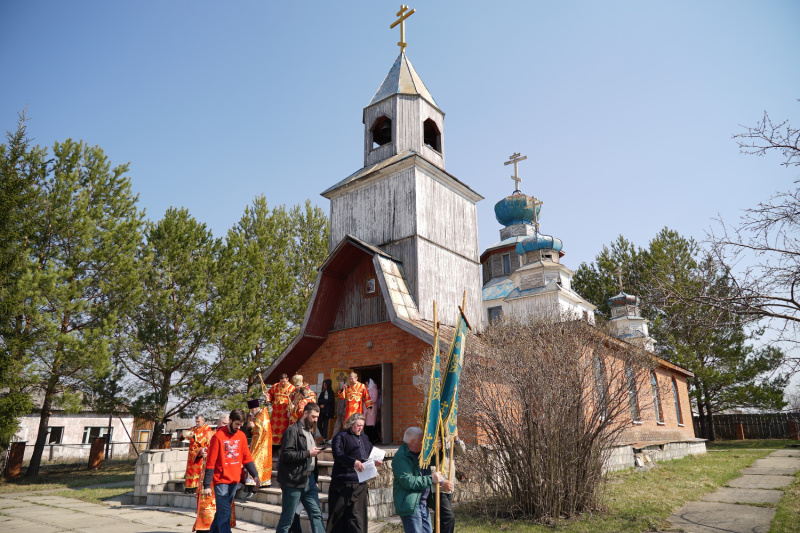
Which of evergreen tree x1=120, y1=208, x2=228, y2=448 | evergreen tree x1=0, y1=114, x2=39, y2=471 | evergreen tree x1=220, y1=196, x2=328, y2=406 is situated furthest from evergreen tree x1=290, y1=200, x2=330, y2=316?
evergreen tree x1=0, y1=114, x2=39, y2=471

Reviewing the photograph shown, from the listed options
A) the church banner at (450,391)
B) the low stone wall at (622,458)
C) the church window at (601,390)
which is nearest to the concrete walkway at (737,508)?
the church window at (601,390)

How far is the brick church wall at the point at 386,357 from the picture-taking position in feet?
39.1

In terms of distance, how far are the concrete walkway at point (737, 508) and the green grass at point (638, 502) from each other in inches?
8.8

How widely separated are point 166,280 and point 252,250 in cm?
429

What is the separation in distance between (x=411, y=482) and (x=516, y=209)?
29.0m

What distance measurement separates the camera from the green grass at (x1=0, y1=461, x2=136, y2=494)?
14.3m

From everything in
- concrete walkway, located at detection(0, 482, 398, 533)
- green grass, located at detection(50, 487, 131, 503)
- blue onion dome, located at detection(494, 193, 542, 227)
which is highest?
blue onion dome, located at detection(494, 193, 542, 227)

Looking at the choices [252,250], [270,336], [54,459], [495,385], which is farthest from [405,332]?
[54,459]

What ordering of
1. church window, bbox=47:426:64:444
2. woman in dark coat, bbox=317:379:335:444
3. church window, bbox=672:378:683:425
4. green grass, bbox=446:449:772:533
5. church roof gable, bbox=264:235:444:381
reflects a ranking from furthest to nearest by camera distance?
church window, bbox=47:426:64:444 < church window, bbox=672:378:683:425 < church roof gable, bbox=264:235:444:381 < woman in dark coat, bbox=317:379:335:444 < green grass, bbox=446:449:772:533

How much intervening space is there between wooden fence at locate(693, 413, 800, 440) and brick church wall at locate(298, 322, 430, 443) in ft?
95.3

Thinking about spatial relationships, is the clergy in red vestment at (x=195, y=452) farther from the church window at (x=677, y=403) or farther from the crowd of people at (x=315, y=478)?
the church window at (x=677, y=403)

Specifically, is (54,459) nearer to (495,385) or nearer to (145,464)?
(145,464)

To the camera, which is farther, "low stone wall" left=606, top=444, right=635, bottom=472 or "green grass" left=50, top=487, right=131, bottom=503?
"low stone wall" left=606, top=444, right=635, bottom=472

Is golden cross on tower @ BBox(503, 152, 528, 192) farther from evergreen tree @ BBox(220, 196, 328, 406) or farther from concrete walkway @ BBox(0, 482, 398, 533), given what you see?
concrete walkway @ BBox(0, 482, 398, 533)
